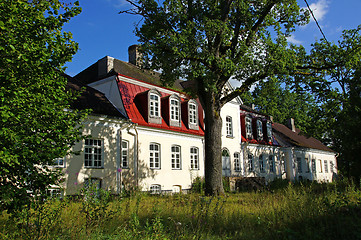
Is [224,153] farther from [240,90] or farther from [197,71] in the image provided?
[197,71]

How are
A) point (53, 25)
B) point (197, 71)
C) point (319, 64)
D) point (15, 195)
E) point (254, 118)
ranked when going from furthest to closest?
point (254, 118) < point (319, 64) < point (197, 71) < point (53, 25) < point (15, 195)

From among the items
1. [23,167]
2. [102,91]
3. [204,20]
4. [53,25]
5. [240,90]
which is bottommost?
[23,167]

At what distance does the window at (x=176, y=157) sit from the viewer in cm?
1998

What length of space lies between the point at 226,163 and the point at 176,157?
5464mm

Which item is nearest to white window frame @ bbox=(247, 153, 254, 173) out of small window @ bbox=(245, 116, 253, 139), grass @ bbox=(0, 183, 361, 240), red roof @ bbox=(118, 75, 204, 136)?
small window @ bbox=(245, 116, 253, 139)

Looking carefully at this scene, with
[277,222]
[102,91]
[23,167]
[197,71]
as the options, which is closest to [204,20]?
[197,71]

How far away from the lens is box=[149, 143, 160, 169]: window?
61.0 feet

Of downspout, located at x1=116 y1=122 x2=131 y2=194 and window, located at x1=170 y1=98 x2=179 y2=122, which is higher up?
window, located at x1=170 y1=98 x2=179 y2=122

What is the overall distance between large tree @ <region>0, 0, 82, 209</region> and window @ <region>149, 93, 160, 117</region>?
43.2ft

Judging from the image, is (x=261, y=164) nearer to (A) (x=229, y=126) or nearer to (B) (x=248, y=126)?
(B) (x=248, y=126)

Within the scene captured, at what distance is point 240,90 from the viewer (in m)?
14.7

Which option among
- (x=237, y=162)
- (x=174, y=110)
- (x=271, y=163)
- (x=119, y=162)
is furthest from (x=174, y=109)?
(x=271, y=163)

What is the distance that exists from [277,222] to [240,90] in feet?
28.4

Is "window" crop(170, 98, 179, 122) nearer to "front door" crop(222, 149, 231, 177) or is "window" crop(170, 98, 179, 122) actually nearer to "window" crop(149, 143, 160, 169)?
"window" crop(149, 143, 160, 169)
